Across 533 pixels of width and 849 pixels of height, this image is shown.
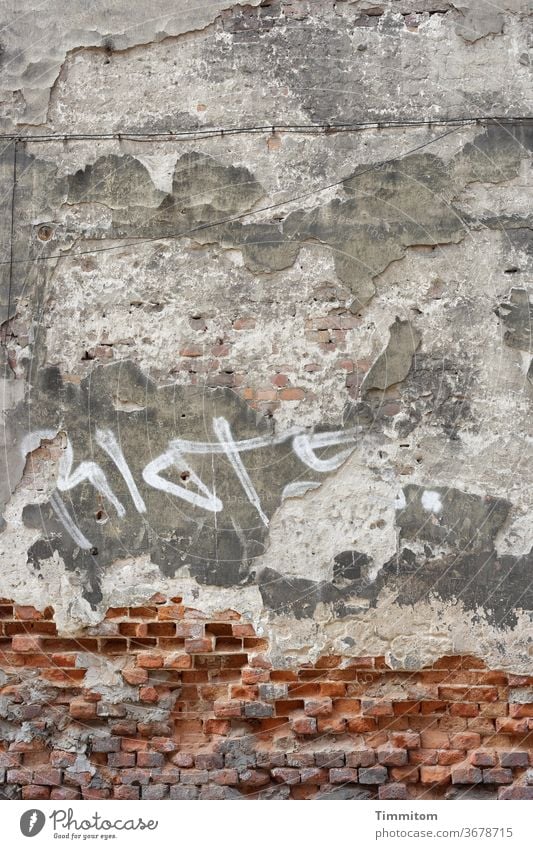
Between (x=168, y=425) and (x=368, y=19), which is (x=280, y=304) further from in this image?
(x=368, y=19)

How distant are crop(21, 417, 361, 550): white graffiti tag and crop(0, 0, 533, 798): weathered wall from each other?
0.5 inches

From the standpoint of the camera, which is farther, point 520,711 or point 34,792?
point 34,792

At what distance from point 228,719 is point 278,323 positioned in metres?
1.75

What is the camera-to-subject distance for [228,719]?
371 centimetres

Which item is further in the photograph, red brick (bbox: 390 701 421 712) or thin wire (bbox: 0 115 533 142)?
thin wire (bbox: 0 115 533 142)

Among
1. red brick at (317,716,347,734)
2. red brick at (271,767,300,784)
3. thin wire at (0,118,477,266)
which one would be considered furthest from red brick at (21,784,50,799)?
thin wire at (0,118,477,266)

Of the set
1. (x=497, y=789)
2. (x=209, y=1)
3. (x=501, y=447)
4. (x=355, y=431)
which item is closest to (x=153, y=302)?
(x=355, y=431)

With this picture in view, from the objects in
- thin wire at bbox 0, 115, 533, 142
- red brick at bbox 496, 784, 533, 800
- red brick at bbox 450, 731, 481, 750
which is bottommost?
red brick at bbox 496, 784, 533, 800

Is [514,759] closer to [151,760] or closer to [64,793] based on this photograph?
[151,760]

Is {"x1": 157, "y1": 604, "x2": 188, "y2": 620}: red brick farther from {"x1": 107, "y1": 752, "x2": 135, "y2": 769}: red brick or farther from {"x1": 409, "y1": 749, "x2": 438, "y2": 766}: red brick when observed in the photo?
{"x1": 409, "y1": 749, "x2": 438, "y2": 766}: red brick

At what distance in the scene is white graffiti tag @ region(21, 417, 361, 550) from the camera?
377 centimetres

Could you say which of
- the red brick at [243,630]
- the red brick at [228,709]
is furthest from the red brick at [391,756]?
the red brick at [243,630]

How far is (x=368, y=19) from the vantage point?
392cm

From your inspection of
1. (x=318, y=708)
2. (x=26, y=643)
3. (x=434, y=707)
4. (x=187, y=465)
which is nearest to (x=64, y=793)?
(x=26, y=643)
